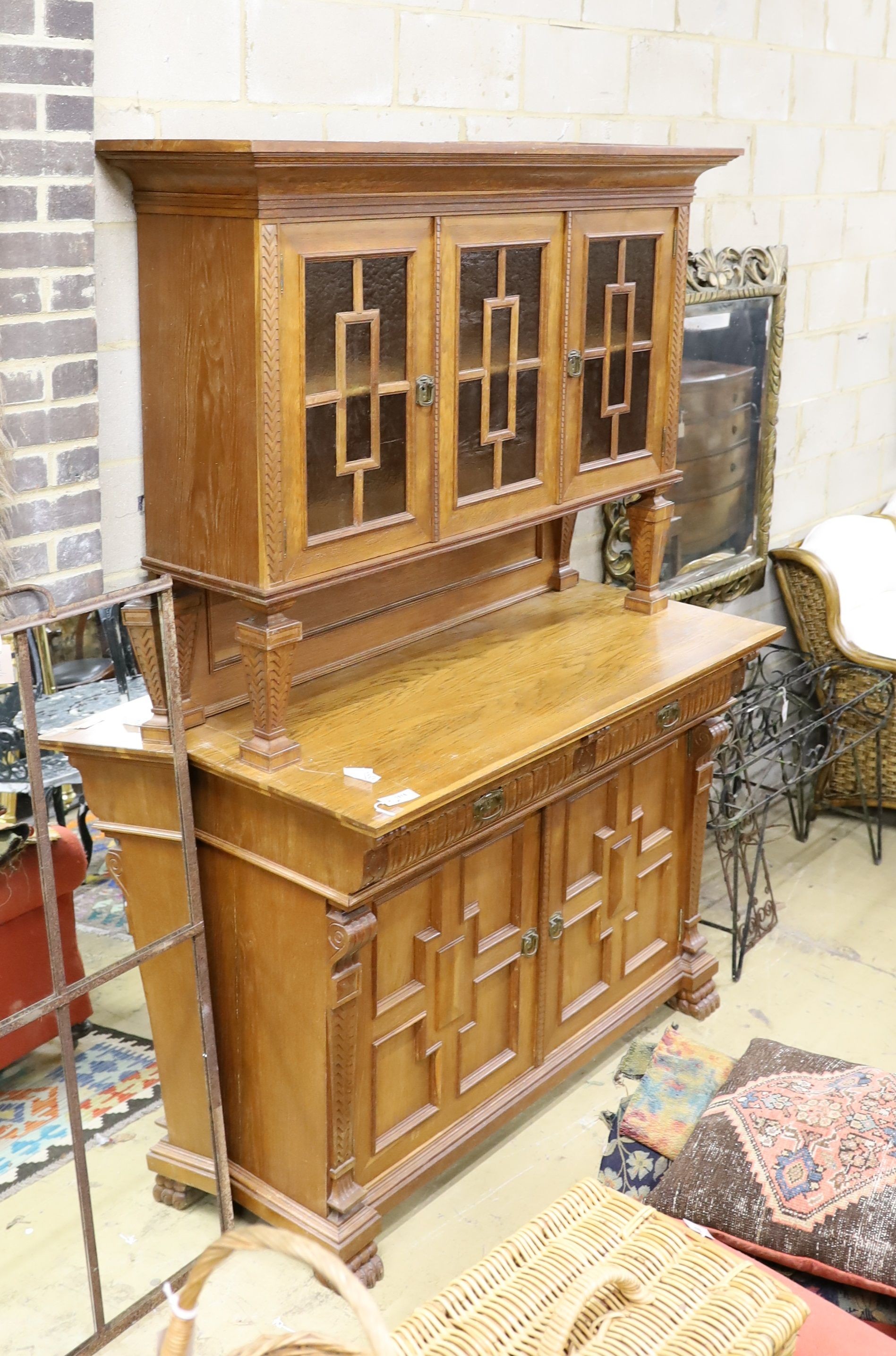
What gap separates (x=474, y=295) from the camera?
2609 millimetres

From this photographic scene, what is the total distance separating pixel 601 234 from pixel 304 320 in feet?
2.84

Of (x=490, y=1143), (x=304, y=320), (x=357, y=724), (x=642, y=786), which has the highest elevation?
(x=304, y=320)

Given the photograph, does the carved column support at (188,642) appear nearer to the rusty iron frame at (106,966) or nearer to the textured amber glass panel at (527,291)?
the rusty iron frame at (106,966)

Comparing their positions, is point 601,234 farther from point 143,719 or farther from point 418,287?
point 143,719

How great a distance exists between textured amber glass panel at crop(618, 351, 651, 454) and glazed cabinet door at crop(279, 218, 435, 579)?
27.1 inches

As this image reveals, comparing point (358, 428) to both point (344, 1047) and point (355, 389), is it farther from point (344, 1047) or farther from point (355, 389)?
point (344, 1047)

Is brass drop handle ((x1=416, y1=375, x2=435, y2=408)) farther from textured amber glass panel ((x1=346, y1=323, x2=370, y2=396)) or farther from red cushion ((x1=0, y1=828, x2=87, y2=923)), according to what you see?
red cushion ((x1=0, y1=828, x2=87, y2=923))

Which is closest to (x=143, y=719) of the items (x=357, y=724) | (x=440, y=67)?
(x=357, y=724)

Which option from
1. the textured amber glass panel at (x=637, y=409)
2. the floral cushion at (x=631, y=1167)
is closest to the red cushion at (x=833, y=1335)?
the floral cushion at (x=631, y=1167)

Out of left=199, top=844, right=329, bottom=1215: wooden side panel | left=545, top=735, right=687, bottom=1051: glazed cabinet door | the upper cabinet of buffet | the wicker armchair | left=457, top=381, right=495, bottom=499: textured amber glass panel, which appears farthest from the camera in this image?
the wicker armchair

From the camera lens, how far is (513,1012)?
119 inches

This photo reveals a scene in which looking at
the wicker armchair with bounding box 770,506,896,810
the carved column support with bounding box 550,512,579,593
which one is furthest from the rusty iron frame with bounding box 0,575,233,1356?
the wicker armchair with bounding box 770,506,896,810

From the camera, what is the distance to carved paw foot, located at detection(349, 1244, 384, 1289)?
267 centimetres

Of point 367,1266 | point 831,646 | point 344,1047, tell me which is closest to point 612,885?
point 344,1047
